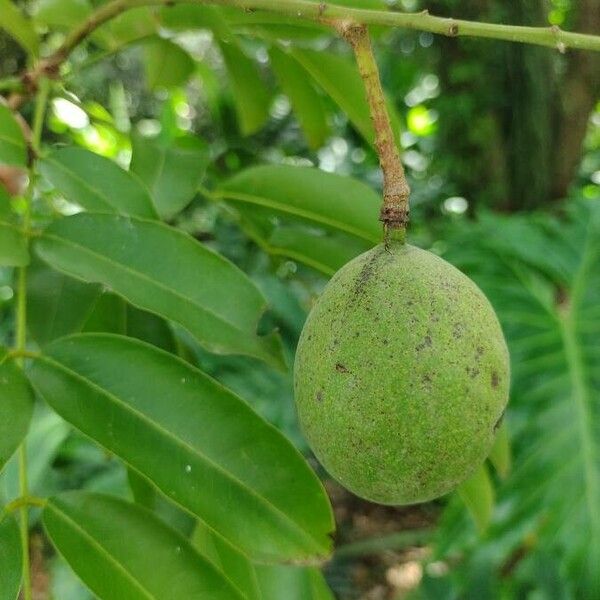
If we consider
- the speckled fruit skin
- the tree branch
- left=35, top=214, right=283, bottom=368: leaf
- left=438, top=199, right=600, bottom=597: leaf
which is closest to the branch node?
the tree branch

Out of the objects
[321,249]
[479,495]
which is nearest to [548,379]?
[479,495]

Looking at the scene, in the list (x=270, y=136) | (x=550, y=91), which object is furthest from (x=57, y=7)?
(x=550, y=91)

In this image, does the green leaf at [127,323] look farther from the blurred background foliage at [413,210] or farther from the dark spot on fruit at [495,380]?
the dark spot on fruit at [495,380]

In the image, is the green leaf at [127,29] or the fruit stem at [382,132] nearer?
the fruit stem at [382,132]

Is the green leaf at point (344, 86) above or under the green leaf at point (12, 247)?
above

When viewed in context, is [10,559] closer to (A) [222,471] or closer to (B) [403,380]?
(A) [222,471]

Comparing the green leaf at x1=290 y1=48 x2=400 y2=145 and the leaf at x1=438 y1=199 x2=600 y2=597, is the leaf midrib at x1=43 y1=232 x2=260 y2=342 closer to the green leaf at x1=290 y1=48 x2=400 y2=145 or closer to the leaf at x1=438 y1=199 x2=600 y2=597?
the green leaf at x1=290 y1=48 x2=400 y2=145

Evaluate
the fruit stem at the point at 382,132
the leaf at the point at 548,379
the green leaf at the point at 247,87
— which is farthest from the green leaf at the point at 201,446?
the leaf at the point at 548,379
